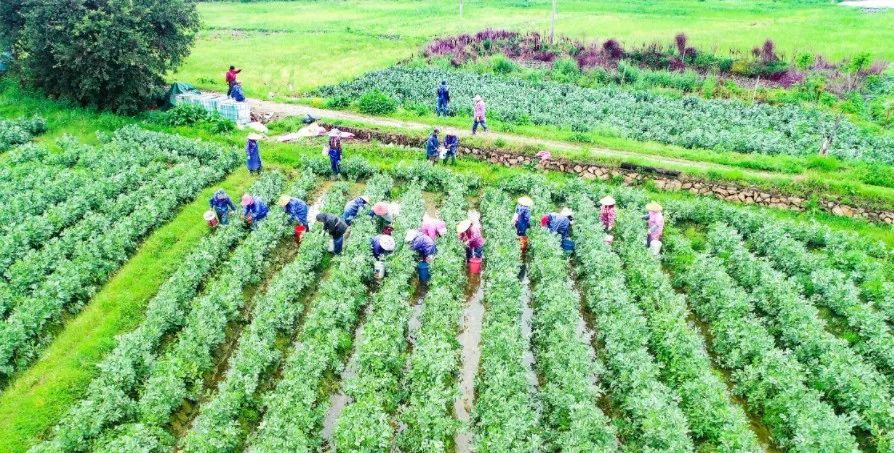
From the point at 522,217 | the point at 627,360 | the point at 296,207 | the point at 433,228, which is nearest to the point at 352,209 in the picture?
the point at 296,207

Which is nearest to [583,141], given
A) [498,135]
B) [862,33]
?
[498,135]

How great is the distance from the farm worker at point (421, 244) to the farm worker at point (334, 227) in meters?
2.17

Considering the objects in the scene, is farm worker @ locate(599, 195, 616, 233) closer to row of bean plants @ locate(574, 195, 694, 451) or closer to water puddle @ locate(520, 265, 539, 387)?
row of bean plants @ locate(574, 195, 694, 451)

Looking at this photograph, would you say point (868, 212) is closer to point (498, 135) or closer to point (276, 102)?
point (498, 135)

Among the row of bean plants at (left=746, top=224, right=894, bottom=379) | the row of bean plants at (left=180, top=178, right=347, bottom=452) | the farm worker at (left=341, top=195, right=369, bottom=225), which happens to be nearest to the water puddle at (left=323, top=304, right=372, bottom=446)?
the row of bean plants at (left=180, top=178, right=347, bottom=452)

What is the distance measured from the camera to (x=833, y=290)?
15.3m

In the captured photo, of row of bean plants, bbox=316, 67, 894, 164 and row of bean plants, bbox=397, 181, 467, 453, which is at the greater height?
row of bean plants, bbox=316, 67, 894, 164

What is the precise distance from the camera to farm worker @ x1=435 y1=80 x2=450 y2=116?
28.8 meters

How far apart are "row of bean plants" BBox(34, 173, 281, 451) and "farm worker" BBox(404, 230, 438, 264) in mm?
5015

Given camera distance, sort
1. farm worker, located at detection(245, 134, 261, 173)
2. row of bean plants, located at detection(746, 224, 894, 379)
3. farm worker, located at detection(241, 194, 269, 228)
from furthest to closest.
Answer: farm worker, located at detection(245, 134, 261, 173)
farm worker, located at detection(241, 194, 269, 228)
row of bean plants, located at detection(746, 224, 894, 379)


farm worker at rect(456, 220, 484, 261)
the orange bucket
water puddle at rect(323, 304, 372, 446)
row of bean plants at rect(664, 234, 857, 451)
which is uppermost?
farm worker at rect(456, 220, 484, 261)

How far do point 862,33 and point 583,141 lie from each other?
129ft

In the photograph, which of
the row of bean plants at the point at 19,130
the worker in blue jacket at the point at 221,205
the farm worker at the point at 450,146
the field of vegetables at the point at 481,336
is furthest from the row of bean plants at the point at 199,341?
the row of bean plants at the point at 19,130

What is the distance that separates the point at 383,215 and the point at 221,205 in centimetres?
506
